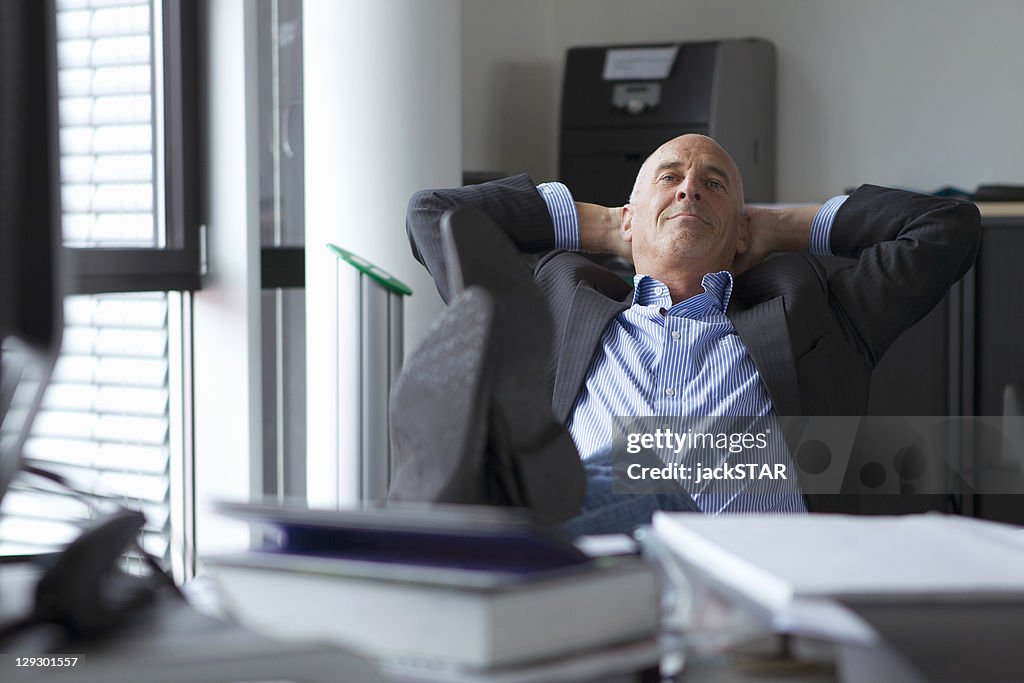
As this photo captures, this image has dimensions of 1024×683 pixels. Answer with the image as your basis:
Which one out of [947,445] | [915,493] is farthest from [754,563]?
[947,445]

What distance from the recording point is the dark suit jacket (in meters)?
1.80

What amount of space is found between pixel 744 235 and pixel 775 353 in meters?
0.34

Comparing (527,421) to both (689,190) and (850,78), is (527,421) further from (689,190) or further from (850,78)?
(850,78)

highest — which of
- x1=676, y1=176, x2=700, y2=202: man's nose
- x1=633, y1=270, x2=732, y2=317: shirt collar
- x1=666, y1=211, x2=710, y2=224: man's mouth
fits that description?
x1=676, y1=176, x2=700, y2=202: man's nose

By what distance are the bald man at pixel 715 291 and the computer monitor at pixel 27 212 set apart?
3.54 feet

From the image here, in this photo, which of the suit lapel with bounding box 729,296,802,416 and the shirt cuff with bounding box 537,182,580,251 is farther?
the shirt cuff with bounding box 537,182,580,251

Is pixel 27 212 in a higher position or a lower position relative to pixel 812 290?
higher

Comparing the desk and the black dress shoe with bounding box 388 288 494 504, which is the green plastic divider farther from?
the desk

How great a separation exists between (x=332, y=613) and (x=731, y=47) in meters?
3.39

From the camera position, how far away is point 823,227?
199cm

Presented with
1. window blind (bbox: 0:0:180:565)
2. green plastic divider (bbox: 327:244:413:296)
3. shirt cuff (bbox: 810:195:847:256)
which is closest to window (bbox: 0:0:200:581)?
window blind (bbox: 0:0:180:565)

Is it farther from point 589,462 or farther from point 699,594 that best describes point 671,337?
point 699,594

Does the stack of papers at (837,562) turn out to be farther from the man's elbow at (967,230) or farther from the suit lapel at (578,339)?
the man's elbow at (967,230)

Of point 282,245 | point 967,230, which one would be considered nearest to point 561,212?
point 967,230
